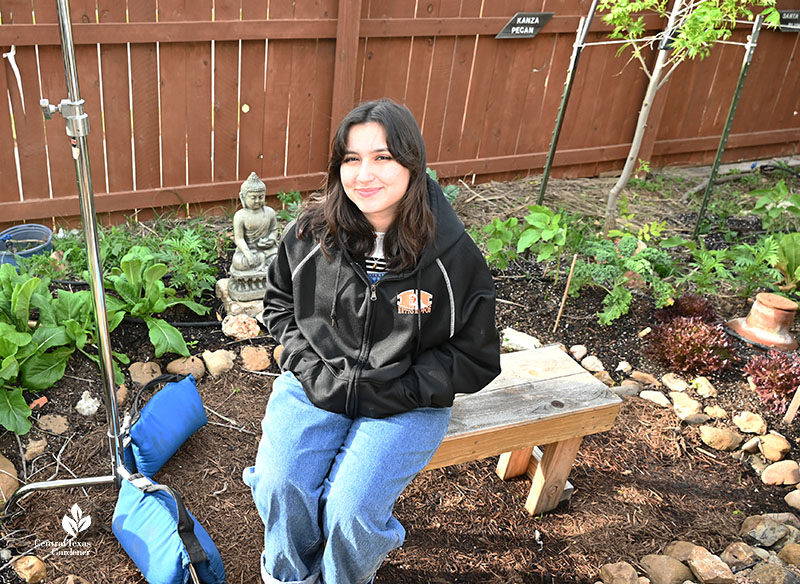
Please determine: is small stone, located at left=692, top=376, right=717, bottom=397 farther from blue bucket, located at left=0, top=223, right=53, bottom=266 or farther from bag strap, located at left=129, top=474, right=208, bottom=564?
blue bucket, located at left=0, top=223, right=53, bottom=266

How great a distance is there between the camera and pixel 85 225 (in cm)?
201

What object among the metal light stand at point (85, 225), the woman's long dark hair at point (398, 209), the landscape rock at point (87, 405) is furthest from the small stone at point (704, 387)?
the landscape rock at point (87, 405)

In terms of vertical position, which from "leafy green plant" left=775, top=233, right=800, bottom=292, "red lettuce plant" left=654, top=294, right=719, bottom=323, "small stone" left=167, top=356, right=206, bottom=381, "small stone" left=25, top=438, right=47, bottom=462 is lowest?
"small stone" left=25, top=438, right=47, bottom=462

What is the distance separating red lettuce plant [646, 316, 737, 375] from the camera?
3643 mm

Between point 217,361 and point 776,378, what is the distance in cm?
276

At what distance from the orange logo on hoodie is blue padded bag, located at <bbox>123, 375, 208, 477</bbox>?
104 centimetres

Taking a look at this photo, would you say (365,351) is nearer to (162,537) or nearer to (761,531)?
(162,537)

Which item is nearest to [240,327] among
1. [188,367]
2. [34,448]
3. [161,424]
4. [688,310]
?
[188,367]

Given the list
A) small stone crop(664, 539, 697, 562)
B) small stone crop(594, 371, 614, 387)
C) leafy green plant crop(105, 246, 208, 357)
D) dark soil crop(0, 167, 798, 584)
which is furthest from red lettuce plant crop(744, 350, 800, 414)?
leafy green plant crop(105, 246, 208, 357)

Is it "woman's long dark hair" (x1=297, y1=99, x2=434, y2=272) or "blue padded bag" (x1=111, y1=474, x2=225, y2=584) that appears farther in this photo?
"blue padded bag" (x1=111, y1=474, x2=225, y2=584)

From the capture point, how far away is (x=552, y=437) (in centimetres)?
264

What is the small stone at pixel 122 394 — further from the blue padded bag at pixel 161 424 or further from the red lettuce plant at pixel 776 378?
the red lettuce plant at pixel 776 378

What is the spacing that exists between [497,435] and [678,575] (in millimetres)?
840

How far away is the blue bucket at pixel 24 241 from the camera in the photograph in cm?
383
